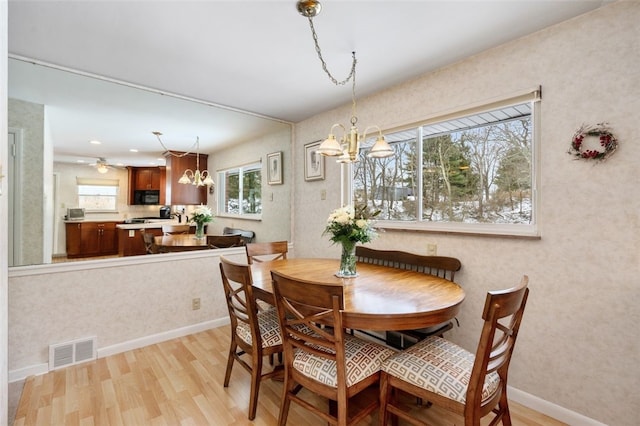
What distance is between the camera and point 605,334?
1667 millimetres

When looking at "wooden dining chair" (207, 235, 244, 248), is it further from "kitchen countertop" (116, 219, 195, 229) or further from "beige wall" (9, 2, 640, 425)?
"beige wall" (9, 2, 640, 425)

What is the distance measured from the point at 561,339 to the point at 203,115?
3.56 m

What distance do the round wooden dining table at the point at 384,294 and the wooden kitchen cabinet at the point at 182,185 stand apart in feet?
5.53

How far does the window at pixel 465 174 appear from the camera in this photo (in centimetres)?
205

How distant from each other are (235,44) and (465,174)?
1.94m

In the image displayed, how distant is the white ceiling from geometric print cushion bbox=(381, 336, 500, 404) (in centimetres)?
188

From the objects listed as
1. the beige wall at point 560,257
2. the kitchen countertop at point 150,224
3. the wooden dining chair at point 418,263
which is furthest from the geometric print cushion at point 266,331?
the kitchen countertop at point 150,224

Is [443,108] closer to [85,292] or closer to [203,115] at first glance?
[203,115]

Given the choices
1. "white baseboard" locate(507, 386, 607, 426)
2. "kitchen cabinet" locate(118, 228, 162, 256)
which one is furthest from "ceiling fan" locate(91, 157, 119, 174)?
"white baseboard" locate(507, 386, 607, 426)

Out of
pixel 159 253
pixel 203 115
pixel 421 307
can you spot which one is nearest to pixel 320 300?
pixel 421 307

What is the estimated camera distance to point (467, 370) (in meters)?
1.41

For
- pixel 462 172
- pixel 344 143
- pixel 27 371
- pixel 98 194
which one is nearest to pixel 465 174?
pixel 462 172

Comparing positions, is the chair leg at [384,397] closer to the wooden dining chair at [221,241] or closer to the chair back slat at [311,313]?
the chair back slat at [311,313]

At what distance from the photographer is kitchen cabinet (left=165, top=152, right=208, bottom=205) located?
3391mm
